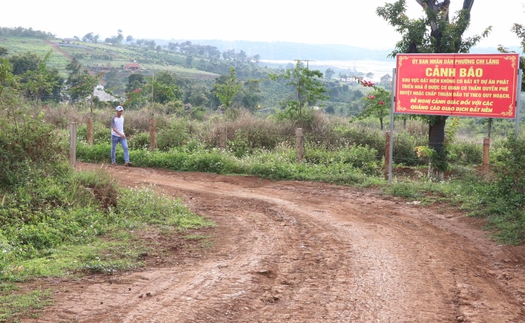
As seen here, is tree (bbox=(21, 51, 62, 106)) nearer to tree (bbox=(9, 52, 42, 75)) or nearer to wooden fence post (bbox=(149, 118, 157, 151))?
wooden fence post (bbox=(149, 118, 157, 151))

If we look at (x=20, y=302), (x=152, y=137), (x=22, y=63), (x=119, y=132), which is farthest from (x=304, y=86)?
(x=22, y=63)

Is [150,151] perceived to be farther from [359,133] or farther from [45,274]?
[45,274]

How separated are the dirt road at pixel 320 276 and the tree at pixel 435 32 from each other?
5439mm

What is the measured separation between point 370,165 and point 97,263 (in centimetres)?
1141

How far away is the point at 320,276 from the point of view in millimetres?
6844

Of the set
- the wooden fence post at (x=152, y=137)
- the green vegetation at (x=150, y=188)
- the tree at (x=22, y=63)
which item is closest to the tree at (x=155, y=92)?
the green vegetation at (x=150, y=188)

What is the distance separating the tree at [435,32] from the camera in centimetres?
1571

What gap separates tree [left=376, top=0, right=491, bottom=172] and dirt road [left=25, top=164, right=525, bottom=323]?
5.44 metres

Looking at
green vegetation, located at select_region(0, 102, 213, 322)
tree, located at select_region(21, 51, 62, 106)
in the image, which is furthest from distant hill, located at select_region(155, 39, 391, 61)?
green vegetation, located at select_region(0, 102, 213, 322)

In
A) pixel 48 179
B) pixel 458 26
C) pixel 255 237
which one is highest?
pixel 458 26

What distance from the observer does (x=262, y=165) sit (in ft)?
50.6

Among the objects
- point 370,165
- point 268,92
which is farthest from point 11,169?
point 268,92

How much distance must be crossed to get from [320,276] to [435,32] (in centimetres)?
1148

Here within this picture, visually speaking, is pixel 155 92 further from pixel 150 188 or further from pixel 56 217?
pixel 56 217
